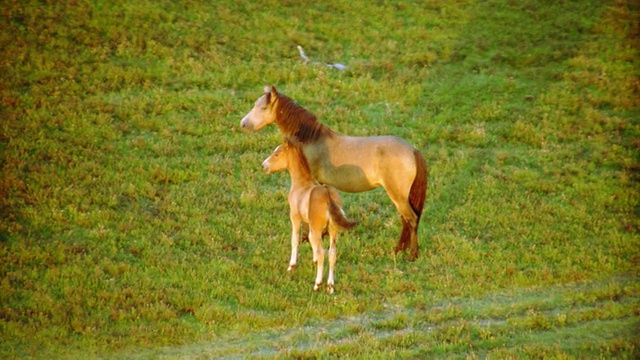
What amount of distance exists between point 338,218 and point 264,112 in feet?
12.2

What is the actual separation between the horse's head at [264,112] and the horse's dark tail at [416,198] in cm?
327

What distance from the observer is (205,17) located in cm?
3094

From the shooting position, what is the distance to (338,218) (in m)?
13.9

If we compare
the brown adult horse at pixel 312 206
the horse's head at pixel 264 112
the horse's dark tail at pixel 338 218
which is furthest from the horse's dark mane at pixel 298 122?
the horse's dark tail at pixel 338 218

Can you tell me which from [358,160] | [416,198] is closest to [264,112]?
[358,160]

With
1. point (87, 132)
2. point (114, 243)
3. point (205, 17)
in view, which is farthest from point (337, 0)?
point (114, 243)

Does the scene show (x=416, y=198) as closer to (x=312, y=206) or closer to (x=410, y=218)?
(x=410, y=218)

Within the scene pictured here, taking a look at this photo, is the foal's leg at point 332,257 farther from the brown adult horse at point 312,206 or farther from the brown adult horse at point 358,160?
the brown adult horse at point 358,160

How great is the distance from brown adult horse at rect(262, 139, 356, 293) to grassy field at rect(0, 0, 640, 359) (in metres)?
0.66

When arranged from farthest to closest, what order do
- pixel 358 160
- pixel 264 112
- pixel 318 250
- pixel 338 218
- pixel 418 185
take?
pixel 264 112 → pixel 358 160 → pixel 418 185 → pixel 318 250 → pixel 338 218

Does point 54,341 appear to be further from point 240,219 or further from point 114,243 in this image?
point 240,219

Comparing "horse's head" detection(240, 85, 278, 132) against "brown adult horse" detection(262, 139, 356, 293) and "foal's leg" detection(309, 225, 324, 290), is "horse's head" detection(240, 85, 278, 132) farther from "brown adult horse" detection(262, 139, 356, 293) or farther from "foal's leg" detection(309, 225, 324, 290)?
"foal's leg" detection(309, 225, 324, 290)

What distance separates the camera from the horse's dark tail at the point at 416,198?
1593 cm

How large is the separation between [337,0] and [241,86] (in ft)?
33.2
